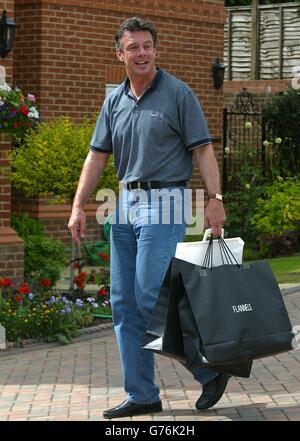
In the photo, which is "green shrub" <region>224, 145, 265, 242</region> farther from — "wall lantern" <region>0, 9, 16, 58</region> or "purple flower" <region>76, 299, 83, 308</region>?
"purple flower" <region>76, 299, 83, 308</region>

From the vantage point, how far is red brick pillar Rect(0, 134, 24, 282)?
37.2ft

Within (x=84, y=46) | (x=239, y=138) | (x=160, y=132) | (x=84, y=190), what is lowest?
(x=84, y=190)

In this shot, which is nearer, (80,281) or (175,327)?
(175,327)

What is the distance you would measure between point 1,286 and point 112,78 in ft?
20.8

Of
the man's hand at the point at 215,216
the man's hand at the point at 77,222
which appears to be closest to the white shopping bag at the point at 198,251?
the man's hand at the point at 215,216

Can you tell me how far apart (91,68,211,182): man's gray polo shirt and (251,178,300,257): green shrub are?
31.6 feet

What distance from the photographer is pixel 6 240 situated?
448 inches

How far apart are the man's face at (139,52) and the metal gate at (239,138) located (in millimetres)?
11063

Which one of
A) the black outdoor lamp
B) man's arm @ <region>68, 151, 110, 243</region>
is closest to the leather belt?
man's arm @ <region>68, 151, 110, 243</region>

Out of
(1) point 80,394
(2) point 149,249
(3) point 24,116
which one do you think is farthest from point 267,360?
(3) point 24,116


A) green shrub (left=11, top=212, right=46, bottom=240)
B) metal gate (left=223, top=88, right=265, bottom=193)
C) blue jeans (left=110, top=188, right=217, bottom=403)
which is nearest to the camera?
blue jeans (left=110, top=188, right=217, bottom=403)

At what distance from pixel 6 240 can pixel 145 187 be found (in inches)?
196

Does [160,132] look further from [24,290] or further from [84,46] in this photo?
[84,46]

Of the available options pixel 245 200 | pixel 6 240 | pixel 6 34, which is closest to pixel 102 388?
pixel 6 240
